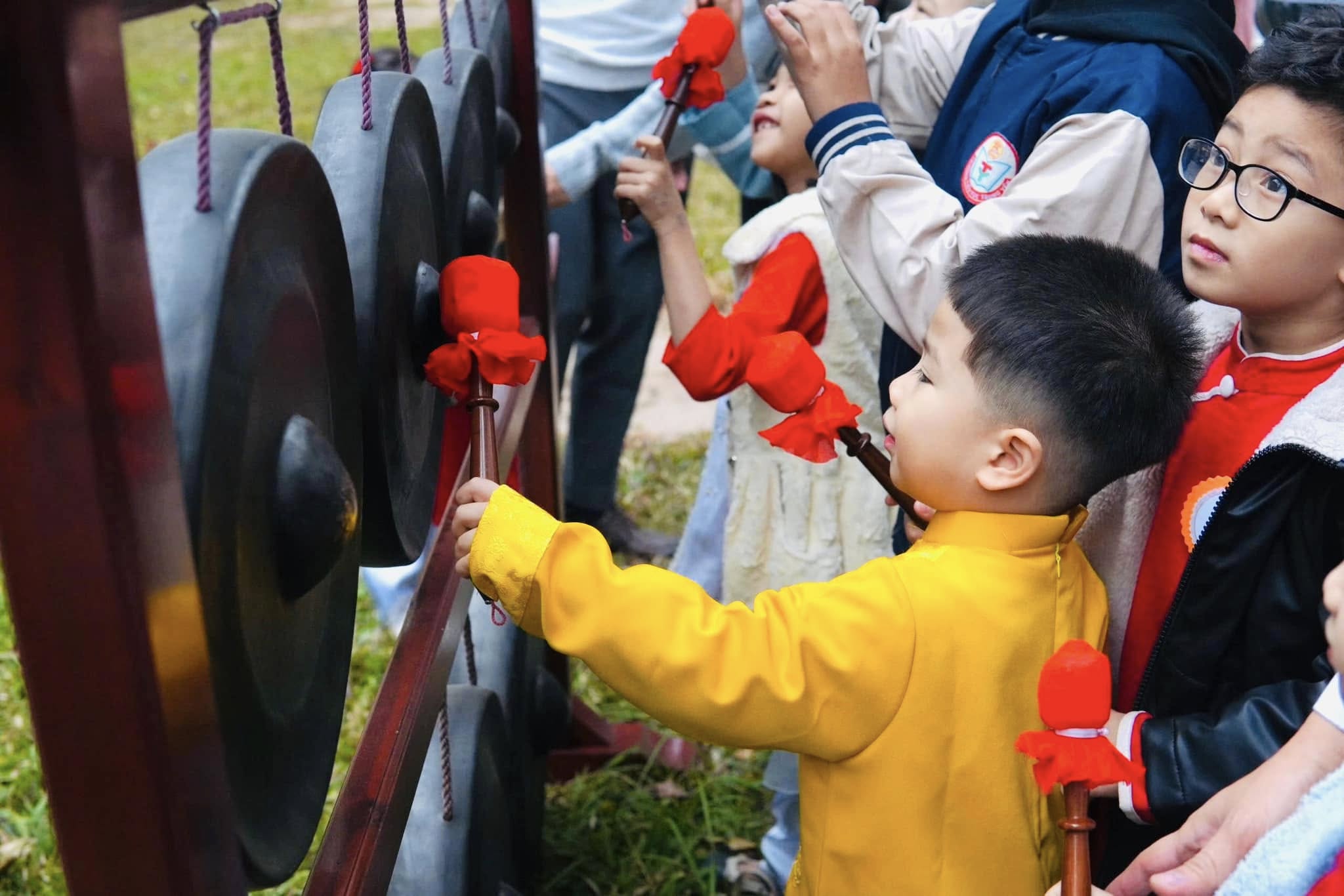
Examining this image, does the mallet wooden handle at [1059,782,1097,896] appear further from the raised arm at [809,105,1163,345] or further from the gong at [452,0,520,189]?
the gong at [452,0,520,189]

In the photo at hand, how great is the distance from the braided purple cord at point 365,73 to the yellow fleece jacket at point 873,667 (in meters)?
0.31

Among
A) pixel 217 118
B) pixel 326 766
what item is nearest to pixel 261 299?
pixel 326 766

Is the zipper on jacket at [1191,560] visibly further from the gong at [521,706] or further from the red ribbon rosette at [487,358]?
the gong at [521,706]

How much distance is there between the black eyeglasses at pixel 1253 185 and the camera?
104cm

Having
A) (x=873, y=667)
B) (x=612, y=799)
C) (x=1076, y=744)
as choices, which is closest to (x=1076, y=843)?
(x=1076, y=744)

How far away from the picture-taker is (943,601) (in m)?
1.00

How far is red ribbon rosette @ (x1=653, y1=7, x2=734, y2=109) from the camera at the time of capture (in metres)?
1.55

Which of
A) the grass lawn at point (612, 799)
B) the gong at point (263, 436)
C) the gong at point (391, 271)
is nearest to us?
the gong at point (263, 436)

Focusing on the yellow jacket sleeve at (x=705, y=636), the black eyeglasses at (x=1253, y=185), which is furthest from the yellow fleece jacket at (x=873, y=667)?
the black eyeglasses at (x=1253, y=185)

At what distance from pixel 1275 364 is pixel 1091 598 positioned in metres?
0.25

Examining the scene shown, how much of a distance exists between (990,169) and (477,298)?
1.94 ft

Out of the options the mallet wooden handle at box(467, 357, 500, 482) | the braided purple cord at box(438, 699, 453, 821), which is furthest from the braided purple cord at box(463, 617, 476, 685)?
the mallet wooden handle at box(467, 357, 500, 482)

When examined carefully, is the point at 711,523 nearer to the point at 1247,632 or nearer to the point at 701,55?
the point at 701,55

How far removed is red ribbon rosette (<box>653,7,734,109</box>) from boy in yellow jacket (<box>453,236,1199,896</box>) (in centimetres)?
59
